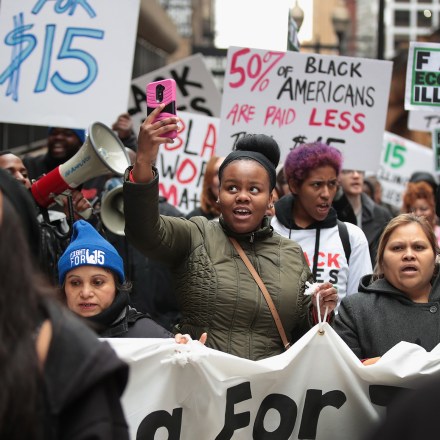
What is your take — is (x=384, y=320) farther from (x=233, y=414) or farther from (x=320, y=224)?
(x=320, y=224)

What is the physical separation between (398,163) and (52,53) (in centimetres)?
598

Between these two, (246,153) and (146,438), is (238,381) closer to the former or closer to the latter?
(146,438)

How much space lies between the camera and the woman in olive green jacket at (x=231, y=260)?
135 inches

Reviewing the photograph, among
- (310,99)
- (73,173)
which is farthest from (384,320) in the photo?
(310,99)

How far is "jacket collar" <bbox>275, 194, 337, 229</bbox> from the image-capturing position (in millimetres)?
4742

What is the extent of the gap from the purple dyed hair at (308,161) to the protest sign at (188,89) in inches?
136

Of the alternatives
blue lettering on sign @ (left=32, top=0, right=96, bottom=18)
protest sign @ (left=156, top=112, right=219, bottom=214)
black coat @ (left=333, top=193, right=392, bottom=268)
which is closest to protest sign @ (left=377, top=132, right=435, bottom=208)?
protest sign @ (left=156, top=112, right=219, bottom=214)

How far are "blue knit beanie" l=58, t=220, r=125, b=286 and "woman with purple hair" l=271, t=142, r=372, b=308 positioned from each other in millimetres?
1163

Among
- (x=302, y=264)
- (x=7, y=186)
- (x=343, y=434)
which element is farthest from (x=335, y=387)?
(x=7, y=186)

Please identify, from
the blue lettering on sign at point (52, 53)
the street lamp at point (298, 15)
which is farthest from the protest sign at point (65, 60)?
the street lamp at point (298, 15)

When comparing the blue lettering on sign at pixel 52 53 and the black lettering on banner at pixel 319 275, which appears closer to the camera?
the black lettering on banner at pixel 319 275

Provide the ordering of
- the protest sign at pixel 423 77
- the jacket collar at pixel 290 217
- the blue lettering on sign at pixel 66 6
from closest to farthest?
the jacket collar at pixel 290 217, the blue lettering on sign at pixel 66 6, the protest sign at pixel 423 77

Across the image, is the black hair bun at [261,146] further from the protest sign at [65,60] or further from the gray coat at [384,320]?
the protest sign at [65,60]

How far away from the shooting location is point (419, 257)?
13.0 ft
